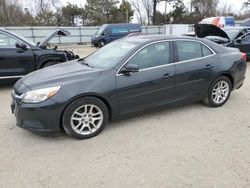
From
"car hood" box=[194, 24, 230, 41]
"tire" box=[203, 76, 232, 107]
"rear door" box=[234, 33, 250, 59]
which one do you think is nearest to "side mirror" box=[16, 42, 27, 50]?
"tire" box=[203, 76, 232, 107]

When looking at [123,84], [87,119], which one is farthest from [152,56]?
[87,119]

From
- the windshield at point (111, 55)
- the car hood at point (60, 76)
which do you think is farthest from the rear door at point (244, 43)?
the car hood at point (60, 76)

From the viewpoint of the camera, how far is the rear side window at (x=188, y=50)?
182 inches

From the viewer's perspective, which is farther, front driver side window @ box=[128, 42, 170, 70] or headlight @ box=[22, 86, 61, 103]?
front driver side window @ box=[128, 42, 170, 70]

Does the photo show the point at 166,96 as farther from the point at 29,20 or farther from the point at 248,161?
the point at 29,20

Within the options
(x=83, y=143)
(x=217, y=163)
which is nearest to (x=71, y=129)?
(x=83, y=143)

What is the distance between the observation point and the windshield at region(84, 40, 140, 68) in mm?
4188

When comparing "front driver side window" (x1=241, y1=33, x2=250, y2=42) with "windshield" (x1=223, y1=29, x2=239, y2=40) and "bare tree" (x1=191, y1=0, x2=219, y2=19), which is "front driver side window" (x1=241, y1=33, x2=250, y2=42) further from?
"bare tree" (x1=191, y1=0, x2=219, y2=19)

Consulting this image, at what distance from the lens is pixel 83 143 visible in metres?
3.74

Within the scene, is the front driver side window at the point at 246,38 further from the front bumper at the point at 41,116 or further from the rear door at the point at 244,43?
the front bumper at the point at 41,116

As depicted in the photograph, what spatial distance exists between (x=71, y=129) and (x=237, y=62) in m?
3.54

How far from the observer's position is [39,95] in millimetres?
3596

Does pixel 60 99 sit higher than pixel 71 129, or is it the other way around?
pixel 60 99

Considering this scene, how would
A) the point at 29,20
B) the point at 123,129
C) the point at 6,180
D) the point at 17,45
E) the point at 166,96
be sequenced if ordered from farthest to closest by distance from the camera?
the point at 29,20 < the point at 17,45 < the point at 166,96 < the point at 123,129 < the point at 6,180
